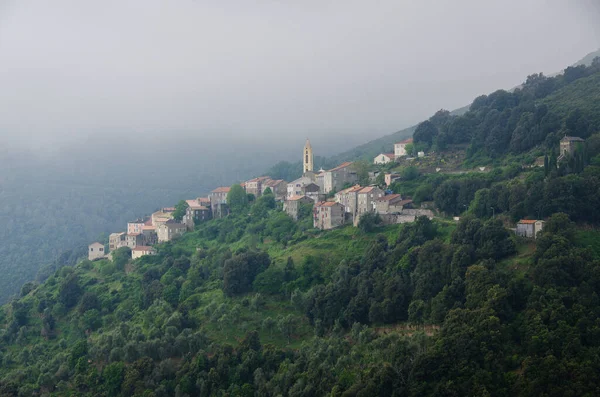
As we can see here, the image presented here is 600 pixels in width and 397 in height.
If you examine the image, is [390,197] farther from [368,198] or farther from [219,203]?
[219,203]

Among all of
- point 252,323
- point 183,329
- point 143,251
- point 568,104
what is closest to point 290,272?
point 252,323

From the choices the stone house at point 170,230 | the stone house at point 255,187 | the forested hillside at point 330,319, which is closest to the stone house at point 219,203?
the stone house at point 255,187

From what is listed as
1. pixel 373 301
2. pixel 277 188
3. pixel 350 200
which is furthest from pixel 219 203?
pixel 373 301

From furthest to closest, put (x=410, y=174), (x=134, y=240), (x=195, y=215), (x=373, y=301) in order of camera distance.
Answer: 1. (x=195, y=215)
2. (x=134, y=240)
3. (x=410, y=174)
4. (x=373, y=301)

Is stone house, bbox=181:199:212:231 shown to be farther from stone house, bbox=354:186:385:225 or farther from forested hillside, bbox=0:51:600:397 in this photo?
stone house, bbox=354:186:385:225

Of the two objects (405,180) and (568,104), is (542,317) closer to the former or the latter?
(405,180)

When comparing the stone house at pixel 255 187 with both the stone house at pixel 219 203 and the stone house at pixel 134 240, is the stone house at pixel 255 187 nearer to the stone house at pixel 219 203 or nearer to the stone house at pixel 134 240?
the stone house at pixel 219 203

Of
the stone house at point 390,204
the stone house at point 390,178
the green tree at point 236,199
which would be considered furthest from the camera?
the green tree at point 236,199
